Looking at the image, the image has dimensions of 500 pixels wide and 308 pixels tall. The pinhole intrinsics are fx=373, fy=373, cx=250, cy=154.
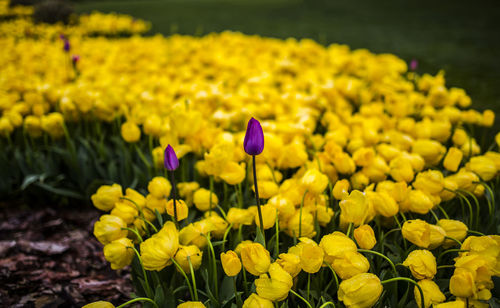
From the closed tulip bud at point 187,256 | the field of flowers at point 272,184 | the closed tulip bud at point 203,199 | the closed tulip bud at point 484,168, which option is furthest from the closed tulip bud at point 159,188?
the closed tulip bud at point 484,168

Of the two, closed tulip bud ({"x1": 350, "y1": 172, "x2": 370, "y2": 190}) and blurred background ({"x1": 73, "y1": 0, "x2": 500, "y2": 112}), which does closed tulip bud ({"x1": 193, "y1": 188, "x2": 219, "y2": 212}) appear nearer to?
closed tulip bud ({"x1": 350, "y1": 172, "x2": 370, "y2": 190})

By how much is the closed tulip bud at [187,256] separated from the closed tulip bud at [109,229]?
0.24m

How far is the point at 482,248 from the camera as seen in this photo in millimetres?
1027

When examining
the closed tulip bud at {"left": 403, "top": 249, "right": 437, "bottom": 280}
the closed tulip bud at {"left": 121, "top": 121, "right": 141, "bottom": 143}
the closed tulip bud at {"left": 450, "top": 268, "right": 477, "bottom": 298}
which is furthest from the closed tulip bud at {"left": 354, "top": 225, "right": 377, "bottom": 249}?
the closed tulip bud at {"left": 121, "top": 121, "right": 141, "bottom": 143}

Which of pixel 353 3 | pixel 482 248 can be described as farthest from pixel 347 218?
pixel 353 3

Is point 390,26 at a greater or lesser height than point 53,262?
greater

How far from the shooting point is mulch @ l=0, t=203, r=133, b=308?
4.97 ft

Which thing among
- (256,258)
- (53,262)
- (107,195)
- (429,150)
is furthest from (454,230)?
(53,262)

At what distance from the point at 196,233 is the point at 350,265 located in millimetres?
470

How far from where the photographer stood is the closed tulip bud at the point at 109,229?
1185 millimetres

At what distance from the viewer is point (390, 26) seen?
23.7 ft

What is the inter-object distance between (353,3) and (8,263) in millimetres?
10547

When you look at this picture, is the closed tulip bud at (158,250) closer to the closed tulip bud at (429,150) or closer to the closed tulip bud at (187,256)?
the closed tulip bud at (187,256)

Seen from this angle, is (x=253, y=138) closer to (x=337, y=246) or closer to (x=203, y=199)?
(x=337, y=246)
